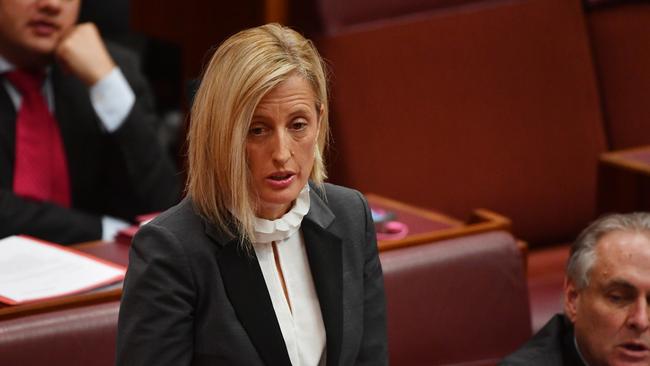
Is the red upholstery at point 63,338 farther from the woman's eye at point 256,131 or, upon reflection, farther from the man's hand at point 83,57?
the man's hand at point 83,57

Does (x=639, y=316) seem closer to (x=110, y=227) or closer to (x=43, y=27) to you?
(x=110, y=227)

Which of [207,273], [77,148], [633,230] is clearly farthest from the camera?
[77,148]

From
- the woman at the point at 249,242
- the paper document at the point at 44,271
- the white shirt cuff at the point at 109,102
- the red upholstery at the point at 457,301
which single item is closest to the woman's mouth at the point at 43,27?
the white shirt cuff at the point at 109,102

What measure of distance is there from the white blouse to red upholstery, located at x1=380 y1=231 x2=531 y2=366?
1.19 feet

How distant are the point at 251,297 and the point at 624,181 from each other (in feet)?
3.40

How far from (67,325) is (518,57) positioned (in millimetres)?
1215

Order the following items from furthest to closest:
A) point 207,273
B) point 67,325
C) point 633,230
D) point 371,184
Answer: point 371,184 → point 633,230 → point 67,325 → point 207,273

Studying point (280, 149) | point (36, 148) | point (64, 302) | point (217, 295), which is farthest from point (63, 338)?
point (36, 148)

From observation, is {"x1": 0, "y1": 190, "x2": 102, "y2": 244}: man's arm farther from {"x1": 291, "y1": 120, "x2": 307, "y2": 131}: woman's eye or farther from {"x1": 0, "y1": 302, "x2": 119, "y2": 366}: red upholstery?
{"x1": 291, "y1": 120, "x2": 307, "y2": 131}: woman's eye

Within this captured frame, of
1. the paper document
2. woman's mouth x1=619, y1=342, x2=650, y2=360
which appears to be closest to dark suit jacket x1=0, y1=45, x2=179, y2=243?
the paper document

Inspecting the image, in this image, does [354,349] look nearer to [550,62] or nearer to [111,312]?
[111,312]

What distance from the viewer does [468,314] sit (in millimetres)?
1550

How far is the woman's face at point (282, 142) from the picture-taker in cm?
105

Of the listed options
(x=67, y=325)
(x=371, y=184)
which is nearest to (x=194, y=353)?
(x=67, y=325)
